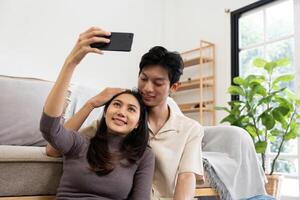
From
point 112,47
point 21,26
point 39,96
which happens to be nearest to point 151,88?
point 112,47

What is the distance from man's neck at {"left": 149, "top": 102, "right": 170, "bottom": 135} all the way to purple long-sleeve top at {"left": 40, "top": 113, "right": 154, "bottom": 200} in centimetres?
23

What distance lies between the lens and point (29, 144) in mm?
1459

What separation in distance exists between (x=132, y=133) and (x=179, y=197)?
0.87 feet

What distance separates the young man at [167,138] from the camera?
1.11m

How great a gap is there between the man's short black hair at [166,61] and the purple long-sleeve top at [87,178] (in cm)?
34

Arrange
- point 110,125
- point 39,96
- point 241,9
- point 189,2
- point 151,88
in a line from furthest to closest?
point 189,2, point 241,9, point 39,96, point 151,88, point 110,125

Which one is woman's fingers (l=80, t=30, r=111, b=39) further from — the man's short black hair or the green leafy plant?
the green leafy plant

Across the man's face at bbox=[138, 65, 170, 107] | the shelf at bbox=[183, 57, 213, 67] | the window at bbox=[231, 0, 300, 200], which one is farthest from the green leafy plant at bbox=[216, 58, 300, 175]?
the man's face at bbox=[138, 65, 170, 107]

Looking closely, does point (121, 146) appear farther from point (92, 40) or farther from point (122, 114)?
point (92, 40)

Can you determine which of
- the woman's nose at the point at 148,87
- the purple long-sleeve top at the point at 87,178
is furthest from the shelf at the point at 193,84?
the purple long-sleeve top at the point at 87,178

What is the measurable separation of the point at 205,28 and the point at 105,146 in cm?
251

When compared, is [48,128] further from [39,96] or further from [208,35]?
[208,35]

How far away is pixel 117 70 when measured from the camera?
3154 millimetres

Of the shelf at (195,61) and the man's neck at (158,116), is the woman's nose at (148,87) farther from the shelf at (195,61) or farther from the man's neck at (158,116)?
the shelf at (195,61)
